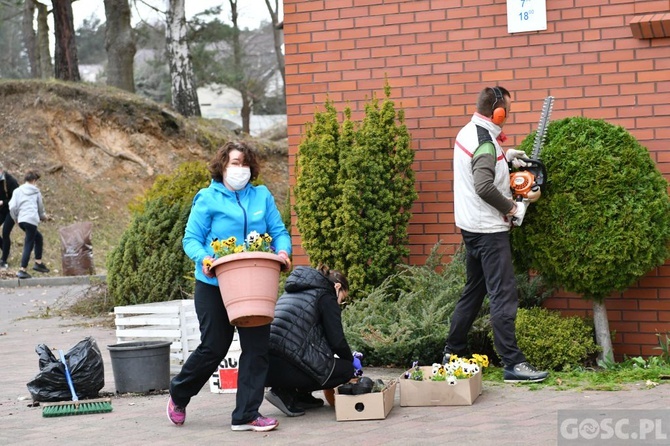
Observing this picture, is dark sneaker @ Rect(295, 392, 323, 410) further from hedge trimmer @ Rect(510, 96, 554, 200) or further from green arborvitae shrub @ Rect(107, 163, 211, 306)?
green arborvitae shrub @ Rect(107, 163, 211, 306)

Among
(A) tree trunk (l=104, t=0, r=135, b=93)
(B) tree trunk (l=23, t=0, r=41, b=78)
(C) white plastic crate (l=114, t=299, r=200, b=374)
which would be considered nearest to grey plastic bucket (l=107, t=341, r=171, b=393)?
(C) white plastic crate (l=114, t=299, r=200, b=374)

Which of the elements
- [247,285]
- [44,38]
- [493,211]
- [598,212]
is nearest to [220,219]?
[247,285]

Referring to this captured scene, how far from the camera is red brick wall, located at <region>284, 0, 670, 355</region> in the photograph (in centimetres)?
816

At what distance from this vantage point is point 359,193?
8.63 metres

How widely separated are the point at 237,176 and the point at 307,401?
1.64 m

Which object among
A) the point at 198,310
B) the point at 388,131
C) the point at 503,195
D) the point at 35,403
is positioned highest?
the point at 388,131

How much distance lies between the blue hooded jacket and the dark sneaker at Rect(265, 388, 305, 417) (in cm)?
94

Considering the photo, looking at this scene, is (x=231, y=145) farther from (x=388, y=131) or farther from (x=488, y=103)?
(x=388, y=131)

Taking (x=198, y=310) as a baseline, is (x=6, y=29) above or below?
above

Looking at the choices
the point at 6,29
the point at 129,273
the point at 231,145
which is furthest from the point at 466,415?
the point at 6,29

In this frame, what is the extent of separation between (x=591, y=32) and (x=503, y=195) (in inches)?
75.3

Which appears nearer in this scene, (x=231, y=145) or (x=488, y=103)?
(x=231, y=145)

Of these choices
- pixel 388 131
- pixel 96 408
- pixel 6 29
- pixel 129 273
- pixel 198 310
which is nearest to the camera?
pixel 198 310

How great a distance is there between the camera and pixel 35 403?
7355 millimetres
